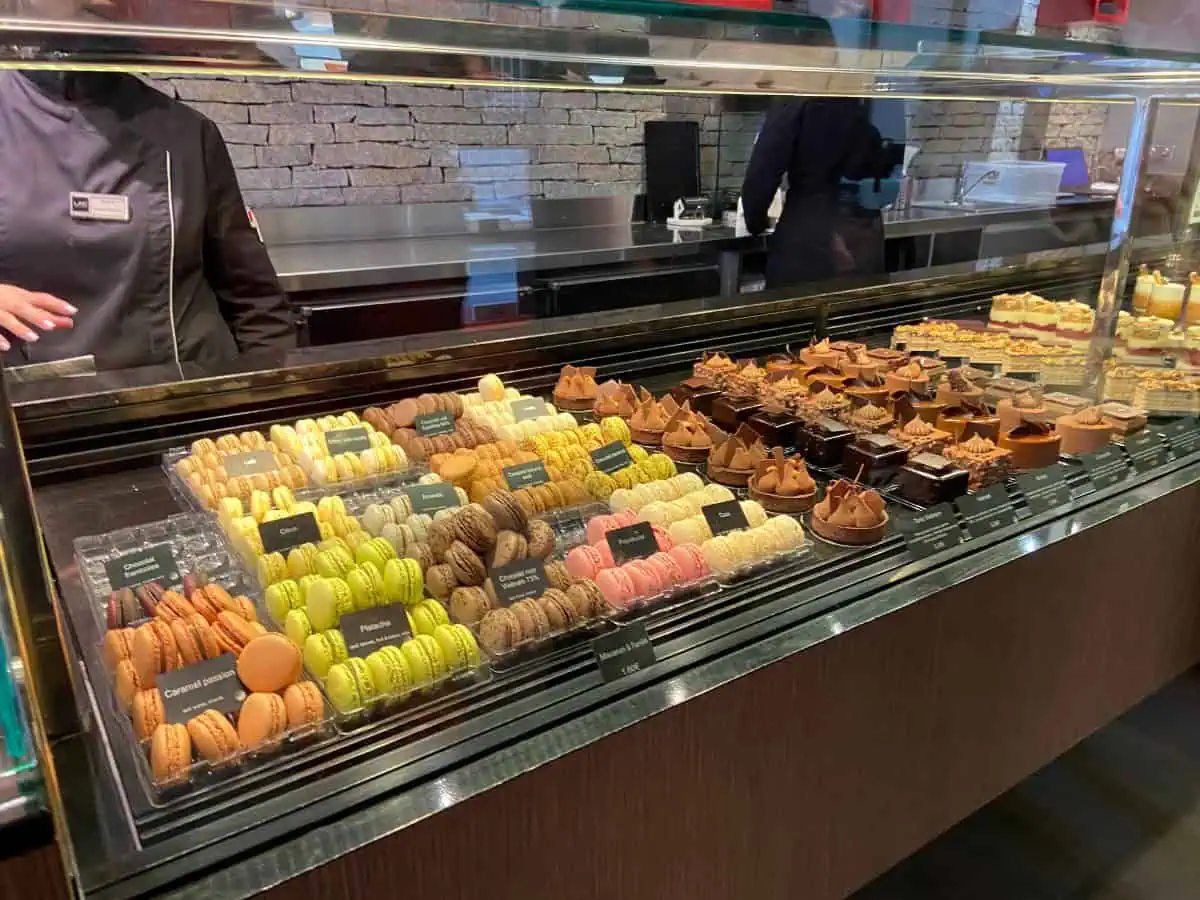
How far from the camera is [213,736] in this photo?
112 centimetres

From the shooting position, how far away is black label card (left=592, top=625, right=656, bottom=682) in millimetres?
1331

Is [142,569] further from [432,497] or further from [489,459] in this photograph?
[489,459]

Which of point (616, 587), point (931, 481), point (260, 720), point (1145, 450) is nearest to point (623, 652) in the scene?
point (616, 587)

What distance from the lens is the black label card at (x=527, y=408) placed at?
2137 mm

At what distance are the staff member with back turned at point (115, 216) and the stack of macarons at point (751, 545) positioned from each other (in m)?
1.23

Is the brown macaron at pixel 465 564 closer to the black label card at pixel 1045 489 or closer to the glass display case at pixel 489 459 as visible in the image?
the glass display case at pixel 489 459

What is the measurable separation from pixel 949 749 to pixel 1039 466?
2.21ft

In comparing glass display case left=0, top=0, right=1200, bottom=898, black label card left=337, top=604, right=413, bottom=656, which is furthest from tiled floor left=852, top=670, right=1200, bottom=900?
black label card left=337, top=604, right=413, bottom=656

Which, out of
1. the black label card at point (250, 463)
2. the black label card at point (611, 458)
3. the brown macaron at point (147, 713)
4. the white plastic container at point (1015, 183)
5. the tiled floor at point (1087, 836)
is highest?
the white plastic container at point (1015, 183)

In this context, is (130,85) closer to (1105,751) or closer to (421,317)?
(421,317)

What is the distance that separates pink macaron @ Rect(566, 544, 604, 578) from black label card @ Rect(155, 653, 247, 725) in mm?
528

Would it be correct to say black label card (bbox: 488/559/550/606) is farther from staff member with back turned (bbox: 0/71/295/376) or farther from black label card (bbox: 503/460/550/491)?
staff member with back turned (bbox: 0/71/295/376)

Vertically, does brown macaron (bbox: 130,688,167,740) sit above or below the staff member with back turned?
below

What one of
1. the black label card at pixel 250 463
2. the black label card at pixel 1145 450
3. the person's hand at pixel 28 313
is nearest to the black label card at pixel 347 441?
the black label card at pixel 250 463
